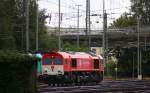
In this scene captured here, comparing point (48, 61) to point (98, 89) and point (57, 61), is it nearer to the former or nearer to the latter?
point (57, 61)

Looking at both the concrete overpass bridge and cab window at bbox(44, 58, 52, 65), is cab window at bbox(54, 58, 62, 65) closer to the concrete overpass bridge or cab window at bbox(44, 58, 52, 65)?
cab window at bbox(44, 58, 52, 65)

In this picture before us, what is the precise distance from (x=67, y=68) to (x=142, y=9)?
51400 millimetres

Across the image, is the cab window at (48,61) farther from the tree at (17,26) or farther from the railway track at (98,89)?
the railway track at (98,89)

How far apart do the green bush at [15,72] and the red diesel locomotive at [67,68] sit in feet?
96.7

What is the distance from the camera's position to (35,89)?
23.4 meters

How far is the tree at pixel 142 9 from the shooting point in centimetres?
10112

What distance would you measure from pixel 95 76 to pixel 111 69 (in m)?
35.8

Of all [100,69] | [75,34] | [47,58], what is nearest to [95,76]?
[100,69]

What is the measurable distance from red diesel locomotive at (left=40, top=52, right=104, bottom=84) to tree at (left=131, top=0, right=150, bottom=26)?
45540 millimetres

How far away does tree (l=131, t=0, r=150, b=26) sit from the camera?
101125 millimetres

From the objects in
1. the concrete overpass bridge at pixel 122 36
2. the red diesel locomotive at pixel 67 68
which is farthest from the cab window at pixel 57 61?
the concrete overpass bridge at pixel 122 36

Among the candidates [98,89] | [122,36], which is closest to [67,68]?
[98,89]

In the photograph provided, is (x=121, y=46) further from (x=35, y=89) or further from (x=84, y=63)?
(x=35, y=89)

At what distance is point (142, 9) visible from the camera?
102 m
